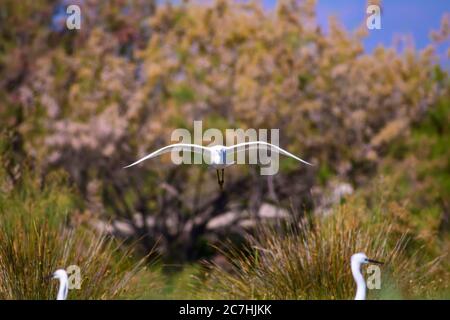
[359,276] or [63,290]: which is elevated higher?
[359,276]

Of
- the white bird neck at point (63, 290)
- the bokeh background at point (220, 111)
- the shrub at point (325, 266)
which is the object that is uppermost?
the bokeh background at point (220, 111)

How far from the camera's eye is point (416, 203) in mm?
16406

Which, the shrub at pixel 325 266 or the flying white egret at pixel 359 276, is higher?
the shrub at pixel 325 266

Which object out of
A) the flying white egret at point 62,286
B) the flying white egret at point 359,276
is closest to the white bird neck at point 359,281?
the flying white egret at point 359,276

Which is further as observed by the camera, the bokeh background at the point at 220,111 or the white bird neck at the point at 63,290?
the bokeh background at the point at 220,111

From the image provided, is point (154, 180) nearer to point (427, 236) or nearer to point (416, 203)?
point (416, 203)

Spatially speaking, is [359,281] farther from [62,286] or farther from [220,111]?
[220,111]

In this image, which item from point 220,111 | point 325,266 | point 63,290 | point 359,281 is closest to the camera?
point 63,290

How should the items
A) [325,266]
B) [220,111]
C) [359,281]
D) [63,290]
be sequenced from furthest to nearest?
1. [220,111]
2. [325,266]
3. [359,281]
4. [63,290]

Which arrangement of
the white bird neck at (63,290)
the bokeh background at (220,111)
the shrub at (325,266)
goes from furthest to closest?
the bokeh background at (220,111) → the shrub at (325,266) → the white bird neck at (63,290)

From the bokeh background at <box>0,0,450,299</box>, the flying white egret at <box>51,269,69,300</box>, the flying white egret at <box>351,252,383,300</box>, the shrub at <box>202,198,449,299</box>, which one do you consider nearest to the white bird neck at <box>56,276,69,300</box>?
the flying white egret at <box>51,269,69,300</box>

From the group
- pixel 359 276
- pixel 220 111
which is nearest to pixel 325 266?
pixel 359 276

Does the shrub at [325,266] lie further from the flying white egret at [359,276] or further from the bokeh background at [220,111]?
the bokeh background at [220,111]

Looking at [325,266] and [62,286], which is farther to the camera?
[325,266]
